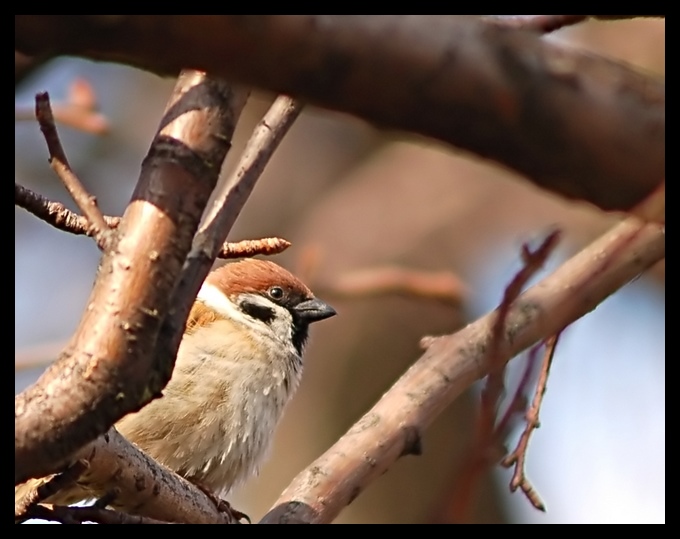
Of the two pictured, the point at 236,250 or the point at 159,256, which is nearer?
the point at 159,256

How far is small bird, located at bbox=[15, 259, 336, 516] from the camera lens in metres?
3.47

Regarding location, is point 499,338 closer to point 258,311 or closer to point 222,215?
point 222,215

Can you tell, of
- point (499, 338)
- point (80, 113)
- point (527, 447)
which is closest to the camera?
point (499, 338)

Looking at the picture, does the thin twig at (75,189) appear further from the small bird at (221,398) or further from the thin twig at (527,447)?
the small bird at (221,398)

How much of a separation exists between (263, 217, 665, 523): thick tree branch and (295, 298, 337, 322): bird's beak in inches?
65.5

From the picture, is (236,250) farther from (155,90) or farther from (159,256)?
(155,90)

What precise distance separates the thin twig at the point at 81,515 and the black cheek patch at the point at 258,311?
2.27m

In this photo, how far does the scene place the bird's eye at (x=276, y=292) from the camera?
4.32 m

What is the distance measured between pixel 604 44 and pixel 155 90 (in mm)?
3781

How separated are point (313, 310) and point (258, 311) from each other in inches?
10.5

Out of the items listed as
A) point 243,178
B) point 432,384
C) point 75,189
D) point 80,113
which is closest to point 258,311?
point 80,113

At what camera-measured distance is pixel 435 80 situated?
903 millimetres
